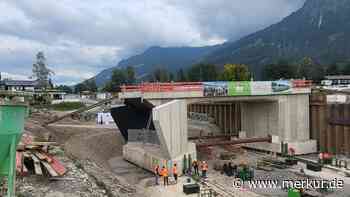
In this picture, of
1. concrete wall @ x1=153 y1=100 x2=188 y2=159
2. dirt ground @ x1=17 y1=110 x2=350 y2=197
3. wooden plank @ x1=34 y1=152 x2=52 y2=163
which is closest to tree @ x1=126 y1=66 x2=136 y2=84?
dirt ground @ x1=17 y1=110 x2=350 y2=197

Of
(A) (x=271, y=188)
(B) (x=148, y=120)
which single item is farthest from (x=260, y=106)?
(A) (x=271, y=188)

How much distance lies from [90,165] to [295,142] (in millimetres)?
19906

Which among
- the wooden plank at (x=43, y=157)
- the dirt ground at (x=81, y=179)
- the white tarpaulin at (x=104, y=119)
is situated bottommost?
the dirt ground at (x=81, y=179)

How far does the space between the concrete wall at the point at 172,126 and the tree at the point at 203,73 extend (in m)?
113

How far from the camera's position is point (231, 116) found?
44094mm

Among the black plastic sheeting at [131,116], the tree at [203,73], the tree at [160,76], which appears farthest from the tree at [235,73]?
the black plastic sheeting at [131,116]

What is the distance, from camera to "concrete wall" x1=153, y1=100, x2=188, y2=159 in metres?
25.5

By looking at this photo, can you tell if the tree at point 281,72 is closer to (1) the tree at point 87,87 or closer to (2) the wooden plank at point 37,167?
(1) the tree at point 87,87

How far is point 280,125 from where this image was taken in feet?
120

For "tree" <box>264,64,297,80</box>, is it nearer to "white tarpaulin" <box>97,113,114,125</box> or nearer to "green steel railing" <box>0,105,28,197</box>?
"white tarpaulin" <box>97,113,114,125</box>

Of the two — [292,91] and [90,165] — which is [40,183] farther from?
[292,91]

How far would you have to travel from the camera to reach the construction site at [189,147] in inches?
782

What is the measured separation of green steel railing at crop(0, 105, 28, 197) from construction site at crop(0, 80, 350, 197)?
38mm

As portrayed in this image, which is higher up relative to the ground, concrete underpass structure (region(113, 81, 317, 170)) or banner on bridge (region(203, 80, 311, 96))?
banner on bridge (region(203, 80, 311, 96))
